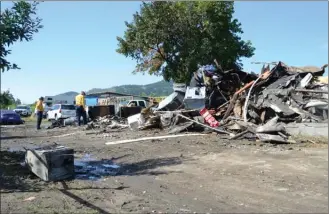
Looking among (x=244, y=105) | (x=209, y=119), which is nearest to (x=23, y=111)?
(x=209, y=119)

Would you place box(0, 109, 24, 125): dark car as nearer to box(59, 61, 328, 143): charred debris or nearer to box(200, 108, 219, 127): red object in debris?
box(59, 61, 328, 143): charred debris

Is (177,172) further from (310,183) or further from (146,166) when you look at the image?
(310,183)

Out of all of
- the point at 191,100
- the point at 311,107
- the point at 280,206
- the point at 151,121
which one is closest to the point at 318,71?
the point at 311,107

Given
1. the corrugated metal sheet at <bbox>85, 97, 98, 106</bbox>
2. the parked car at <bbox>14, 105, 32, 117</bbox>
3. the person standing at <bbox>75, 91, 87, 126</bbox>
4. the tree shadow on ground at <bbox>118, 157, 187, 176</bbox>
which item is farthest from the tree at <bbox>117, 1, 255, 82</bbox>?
the tree shadow on ground at <bbox>118, 157, 187, 176</bbox>

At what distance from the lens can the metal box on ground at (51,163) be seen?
732cm

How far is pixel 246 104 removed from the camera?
15883 millimetres

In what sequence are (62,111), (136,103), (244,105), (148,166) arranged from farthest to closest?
(136,103)
(62,111)
(244,105)
(148,166)

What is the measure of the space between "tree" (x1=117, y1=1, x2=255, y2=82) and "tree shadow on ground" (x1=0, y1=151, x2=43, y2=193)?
24.5m

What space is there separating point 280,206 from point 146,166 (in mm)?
4067

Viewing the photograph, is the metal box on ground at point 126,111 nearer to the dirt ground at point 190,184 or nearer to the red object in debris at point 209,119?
the red object in debris at point 209,119

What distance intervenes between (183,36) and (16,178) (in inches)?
1054

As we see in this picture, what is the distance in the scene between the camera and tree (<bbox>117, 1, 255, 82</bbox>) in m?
32.6

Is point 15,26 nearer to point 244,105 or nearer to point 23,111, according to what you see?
→ point 244,105

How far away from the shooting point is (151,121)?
17.7 m
